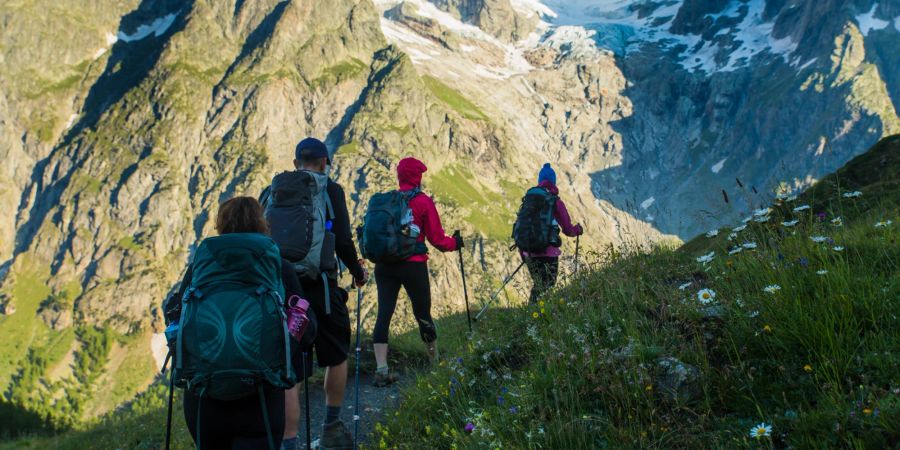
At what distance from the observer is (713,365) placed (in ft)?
12.2

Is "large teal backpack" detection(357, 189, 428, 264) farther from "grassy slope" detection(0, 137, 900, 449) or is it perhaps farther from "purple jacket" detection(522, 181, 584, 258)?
"purple jacket" detection(522, 181, 584, 258)

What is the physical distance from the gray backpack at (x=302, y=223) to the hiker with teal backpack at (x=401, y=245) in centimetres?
175

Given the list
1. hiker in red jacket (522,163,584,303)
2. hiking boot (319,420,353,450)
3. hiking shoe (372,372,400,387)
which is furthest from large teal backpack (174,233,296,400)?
hiker in red jacket (522,163,584,303)

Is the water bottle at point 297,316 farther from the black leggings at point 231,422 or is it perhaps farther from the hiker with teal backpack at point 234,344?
the black leggings at point 231,422

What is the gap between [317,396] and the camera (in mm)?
9945

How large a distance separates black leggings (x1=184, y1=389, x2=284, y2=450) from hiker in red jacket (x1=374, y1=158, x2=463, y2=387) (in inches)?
160

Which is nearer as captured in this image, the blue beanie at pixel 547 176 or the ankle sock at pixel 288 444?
the ankle sock at pixel 288 444

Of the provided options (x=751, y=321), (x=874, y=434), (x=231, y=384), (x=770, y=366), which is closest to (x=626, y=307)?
(x=751, y=321)

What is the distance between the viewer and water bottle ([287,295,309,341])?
14.5ft

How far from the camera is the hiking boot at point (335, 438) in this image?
6320 mm

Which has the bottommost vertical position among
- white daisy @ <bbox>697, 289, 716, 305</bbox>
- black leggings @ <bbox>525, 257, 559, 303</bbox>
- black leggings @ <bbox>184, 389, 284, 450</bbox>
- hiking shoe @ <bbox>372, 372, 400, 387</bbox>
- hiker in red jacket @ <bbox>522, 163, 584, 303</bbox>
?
hiking shoe @ <bbox>372, 372, 400, 387</bbox>

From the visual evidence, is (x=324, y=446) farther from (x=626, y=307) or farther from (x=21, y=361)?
(x=21, y=361)

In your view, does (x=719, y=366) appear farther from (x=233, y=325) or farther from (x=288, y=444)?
(x=288, y=444)

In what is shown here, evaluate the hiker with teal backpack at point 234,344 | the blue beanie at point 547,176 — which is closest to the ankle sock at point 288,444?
the hiker with teal backpack at point 234,344
